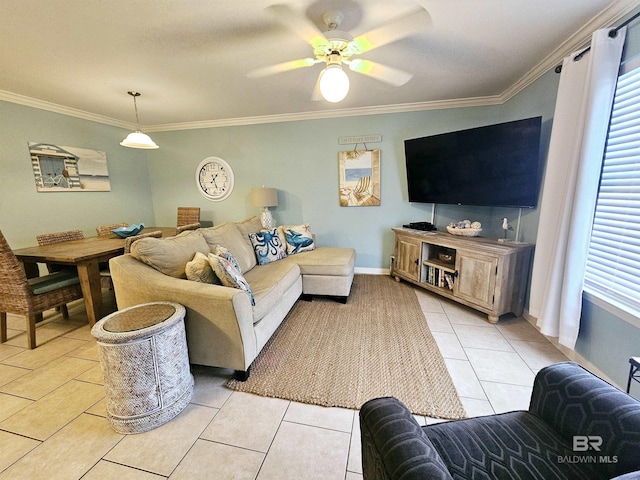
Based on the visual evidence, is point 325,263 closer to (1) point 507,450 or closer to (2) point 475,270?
(2) point 475,270

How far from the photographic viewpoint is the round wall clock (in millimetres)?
4406

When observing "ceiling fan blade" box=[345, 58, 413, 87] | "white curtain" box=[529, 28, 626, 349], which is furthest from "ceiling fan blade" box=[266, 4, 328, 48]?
"white curtain" box=[529, 28, 626, 349]

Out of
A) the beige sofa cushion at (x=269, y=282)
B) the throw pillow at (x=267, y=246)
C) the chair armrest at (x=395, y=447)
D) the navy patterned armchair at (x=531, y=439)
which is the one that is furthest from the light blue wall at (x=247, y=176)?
the chair armrest at (x=395, y=447)

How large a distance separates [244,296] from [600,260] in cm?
251

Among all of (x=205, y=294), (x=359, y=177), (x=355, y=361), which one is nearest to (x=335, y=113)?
(x=359, y=177)

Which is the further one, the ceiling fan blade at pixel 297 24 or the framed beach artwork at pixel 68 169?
the framed beach artwork at pixel 68 169

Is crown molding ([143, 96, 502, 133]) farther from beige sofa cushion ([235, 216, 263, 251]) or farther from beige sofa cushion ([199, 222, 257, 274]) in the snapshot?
beige sofa cushion ([199, 222, 257, 274])

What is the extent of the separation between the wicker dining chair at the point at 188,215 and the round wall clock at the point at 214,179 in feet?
1.10

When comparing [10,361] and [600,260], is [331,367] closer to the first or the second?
[600,260]

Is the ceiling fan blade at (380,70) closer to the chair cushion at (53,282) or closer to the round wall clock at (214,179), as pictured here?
the round wall clock at (214,179)

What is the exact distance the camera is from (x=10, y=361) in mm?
2146

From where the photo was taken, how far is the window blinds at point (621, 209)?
164 centimetres

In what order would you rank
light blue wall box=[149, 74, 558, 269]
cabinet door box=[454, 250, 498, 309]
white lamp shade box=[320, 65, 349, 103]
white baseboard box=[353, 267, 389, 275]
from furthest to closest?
white baseboard box=[353, 267, 389, 275] < light blue wall box=[149, 74, 558, 269] < cabinet door box=[454, 250, 498, 309] < white lamp shade box=[320, 65, 349, 103]

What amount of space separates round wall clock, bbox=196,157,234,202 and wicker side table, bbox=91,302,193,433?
3.17 meters
